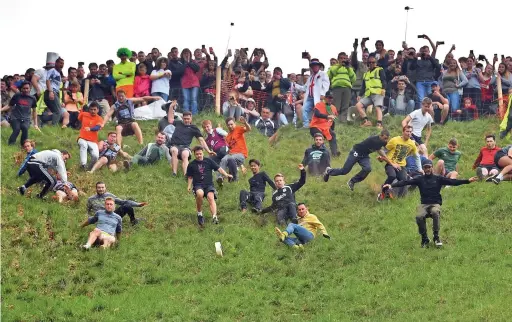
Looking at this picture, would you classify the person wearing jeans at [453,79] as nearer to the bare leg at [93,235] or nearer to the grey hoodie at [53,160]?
the grey hoodie at [53,160]

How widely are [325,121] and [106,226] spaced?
842 cm

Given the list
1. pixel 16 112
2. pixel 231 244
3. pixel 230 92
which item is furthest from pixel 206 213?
pixel 230 92

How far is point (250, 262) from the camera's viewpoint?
79.8 ft

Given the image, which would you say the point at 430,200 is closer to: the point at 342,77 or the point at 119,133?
the point at 342,77

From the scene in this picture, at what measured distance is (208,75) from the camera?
116ft

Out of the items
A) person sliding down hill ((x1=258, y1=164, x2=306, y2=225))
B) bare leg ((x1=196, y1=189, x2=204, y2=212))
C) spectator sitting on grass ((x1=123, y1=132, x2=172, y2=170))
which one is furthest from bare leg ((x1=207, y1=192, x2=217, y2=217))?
spectator sitting on grass ((x1=123, y1=132, x2=172, y2=170))

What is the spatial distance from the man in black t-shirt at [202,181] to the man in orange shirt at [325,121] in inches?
184

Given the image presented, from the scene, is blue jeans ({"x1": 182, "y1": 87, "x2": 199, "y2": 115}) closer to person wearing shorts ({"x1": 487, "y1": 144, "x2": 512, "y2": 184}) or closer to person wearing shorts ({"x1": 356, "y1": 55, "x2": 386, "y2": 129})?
person wearing shorts ({"x1": 356, "y1": 55, "x2": 386, "y2": 129})

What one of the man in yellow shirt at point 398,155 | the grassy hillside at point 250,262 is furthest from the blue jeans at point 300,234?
the man in yellow shirt at point 398,155

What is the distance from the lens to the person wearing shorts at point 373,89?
33.4 m

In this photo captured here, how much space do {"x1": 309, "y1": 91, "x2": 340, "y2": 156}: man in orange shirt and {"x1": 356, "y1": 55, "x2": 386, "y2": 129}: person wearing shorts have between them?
5.92ft

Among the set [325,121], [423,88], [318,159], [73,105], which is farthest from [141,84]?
[423,88]

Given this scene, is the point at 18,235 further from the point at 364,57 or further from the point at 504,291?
the point at 364,57

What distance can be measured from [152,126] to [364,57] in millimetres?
A: 6893
